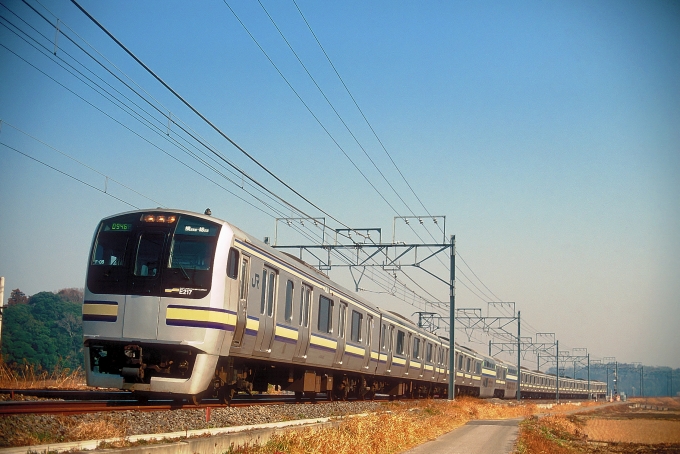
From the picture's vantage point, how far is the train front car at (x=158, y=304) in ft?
43.3

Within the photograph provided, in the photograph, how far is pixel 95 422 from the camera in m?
9.33

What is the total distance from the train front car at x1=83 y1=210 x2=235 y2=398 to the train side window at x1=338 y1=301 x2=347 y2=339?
8267 millimetres

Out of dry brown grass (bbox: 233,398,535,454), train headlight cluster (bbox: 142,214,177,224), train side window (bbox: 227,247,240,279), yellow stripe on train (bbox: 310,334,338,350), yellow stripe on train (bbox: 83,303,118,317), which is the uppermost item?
train headlight cluster (bbox: 142,214,177,224)

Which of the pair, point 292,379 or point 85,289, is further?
point 292,379

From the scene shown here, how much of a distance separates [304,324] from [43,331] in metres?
37.9

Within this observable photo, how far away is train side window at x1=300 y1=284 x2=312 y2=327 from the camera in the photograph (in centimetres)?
1852

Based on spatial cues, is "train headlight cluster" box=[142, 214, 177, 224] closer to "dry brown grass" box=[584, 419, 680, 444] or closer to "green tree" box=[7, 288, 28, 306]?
"dry brown grass" box=[584, 419, 680, 444]

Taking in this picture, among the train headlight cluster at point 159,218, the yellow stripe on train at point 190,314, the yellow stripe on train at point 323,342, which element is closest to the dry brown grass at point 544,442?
the yellow stripe on train at point 323,342

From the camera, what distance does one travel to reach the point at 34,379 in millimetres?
19625

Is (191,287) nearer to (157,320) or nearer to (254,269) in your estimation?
(157,320)

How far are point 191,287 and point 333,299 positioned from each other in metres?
8.40

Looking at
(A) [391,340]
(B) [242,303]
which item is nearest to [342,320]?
(A) [391,340]

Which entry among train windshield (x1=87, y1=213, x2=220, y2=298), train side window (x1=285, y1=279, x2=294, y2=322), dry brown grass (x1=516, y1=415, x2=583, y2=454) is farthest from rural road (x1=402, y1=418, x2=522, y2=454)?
train windshield (x1=87, y1=213, x2=220, y2=298)

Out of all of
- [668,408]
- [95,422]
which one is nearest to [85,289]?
[95,422]
